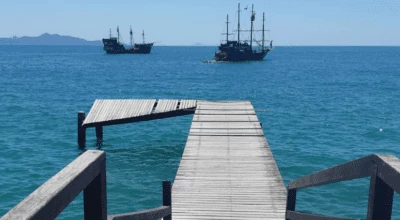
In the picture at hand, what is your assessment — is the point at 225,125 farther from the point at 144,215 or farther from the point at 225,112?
the point at 144,215

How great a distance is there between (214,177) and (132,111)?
9.84 meters

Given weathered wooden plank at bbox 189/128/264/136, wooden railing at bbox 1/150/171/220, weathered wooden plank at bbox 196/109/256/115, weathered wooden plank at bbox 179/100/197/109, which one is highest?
wooden railing at bbox 1/150/171/220

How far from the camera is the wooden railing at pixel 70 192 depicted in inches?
67.9

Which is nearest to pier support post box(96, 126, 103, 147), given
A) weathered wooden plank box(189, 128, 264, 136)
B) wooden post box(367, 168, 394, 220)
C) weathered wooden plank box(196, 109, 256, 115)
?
weathered wooden plank box(196, 109, 256, 115)

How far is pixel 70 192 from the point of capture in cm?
Answer: 206

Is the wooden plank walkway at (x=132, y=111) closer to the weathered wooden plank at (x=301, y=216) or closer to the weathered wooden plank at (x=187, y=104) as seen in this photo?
the weathered wooden plank at (x=187, y=104)

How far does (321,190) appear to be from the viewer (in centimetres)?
1608

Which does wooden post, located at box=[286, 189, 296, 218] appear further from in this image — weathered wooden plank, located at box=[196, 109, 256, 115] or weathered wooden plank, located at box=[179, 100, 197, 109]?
weathered wooden plank, located at box=[179, 100, 197, 109]

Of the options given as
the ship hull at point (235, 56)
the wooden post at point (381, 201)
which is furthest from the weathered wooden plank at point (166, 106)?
the ship hull at point (235, 56)

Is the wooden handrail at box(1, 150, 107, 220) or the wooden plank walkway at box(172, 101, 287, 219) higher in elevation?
the wooden handrail at box(1, 150, 107, 220)

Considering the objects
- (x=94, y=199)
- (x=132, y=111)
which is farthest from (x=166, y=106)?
(x=94, y=199)

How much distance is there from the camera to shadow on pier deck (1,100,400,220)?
2.19m

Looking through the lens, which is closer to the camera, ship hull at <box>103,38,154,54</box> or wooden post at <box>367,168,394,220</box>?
wooden post at <box>367,168,394,220</box>

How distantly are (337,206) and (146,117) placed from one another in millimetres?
8668
